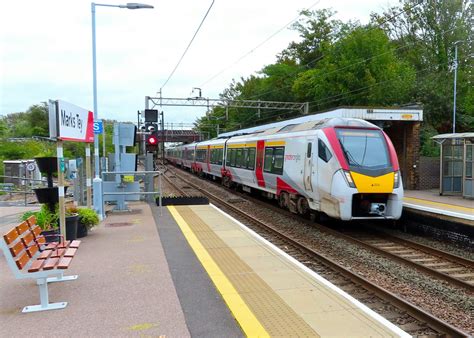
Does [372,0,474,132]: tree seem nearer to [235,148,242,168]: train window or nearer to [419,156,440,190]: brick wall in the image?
[419,156,440,190]: brick wall

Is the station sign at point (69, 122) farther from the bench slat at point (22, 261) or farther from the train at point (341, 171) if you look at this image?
the train at point (341, 171)

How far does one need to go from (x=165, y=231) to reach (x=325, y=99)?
29722mm

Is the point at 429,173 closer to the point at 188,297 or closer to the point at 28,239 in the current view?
the point at 188,297

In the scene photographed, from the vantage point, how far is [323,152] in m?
11.0

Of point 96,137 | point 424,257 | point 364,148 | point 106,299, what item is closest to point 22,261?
point 106,299

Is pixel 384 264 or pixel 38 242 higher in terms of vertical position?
pixel 38 242

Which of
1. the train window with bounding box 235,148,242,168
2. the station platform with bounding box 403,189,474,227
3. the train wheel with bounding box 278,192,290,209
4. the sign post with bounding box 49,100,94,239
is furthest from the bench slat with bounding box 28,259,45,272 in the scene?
the train window with bounding box 235,148,242,168

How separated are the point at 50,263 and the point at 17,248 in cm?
39

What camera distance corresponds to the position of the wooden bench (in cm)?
461

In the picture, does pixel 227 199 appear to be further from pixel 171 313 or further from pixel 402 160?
pixel 171 313

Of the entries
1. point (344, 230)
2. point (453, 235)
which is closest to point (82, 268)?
point (344, 230)

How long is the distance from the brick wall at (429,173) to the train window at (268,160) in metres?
7.90

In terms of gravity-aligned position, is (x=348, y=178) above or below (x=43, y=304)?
above

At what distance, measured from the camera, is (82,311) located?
182 inches
